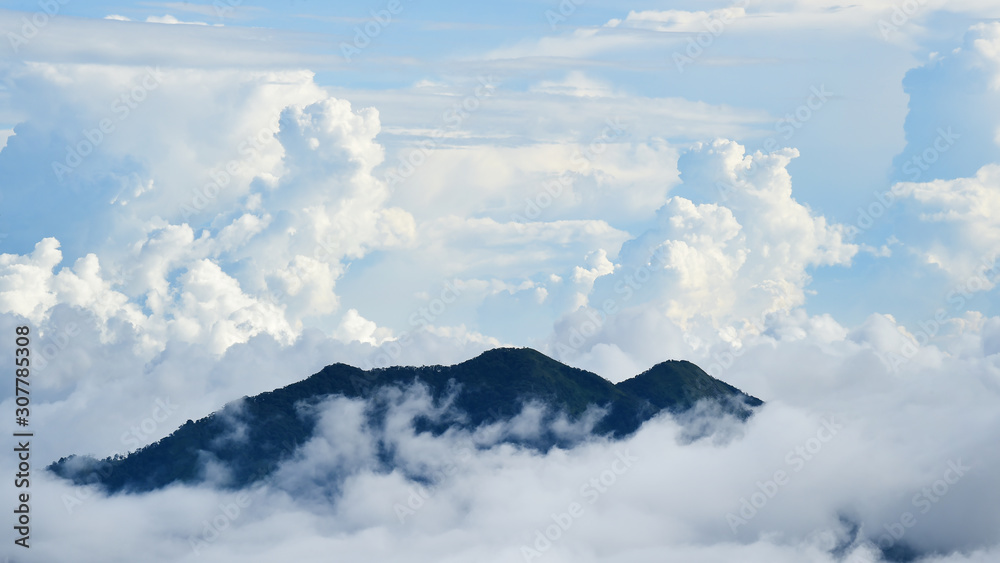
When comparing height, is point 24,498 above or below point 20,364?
below

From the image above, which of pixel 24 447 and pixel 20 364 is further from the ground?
pixel 20 364

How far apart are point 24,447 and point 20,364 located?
1624 cm

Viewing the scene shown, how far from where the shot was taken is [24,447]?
169875 millimetres

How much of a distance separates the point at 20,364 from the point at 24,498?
121 ft

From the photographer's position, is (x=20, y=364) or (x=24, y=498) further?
(x=24, y=498)

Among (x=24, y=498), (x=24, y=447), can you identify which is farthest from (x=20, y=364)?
(x=24, y=498)

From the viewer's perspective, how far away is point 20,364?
173000 millimetres

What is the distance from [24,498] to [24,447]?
93.9 feet

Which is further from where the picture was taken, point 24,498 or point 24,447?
point 24,498

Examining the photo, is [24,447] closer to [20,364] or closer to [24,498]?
[20,364]
